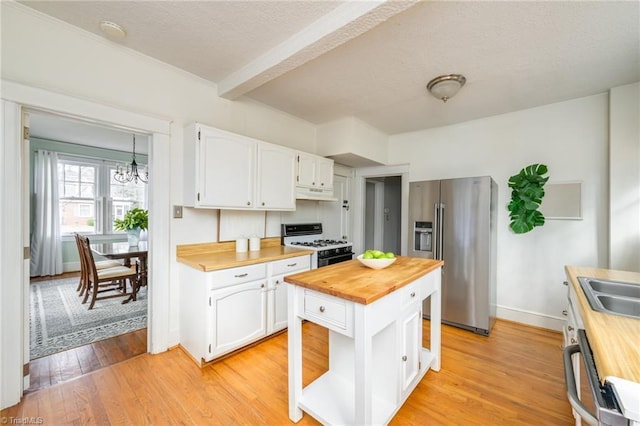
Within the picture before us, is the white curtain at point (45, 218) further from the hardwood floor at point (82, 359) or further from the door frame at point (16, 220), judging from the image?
the door frame at point (16, 220)

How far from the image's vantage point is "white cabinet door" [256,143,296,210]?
2811 millimetres

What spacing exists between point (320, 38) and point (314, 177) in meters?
1.85

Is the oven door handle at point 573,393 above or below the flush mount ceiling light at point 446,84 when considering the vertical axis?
below

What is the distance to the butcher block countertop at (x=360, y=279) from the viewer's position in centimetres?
132

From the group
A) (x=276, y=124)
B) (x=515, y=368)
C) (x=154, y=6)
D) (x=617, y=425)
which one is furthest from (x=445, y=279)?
(x=154, y=6)

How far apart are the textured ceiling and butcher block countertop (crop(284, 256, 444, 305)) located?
1.55 meters

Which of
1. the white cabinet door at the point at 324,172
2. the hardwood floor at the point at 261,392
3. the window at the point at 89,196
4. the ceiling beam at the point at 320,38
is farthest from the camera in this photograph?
the window at the point at 89,196

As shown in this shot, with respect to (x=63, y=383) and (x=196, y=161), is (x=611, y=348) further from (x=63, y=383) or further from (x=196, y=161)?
(x=63, y=383)

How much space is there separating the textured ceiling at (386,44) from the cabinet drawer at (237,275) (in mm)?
1692

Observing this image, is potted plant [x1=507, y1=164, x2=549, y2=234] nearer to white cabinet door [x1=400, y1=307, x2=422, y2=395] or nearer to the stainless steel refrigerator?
the stainless steel refrigerator

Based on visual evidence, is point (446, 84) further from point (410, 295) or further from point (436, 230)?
point (410, 295)

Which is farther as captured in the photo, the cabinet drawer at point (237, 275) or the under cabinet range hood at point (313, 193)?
the under cabinet range hood at point (313, 193)

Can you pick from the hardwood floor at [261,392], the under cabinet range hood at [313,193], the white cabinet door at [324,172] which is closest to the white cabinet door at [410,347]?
the hardwood floor at [261,392]

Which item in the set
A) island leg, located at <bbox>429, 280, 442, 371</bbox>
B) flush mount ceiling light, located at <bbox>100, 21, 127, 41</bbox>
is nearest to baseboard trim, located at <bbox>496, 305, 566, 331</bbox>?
island leg, located at <bbox>429, 280, 442, 371</bbox>
